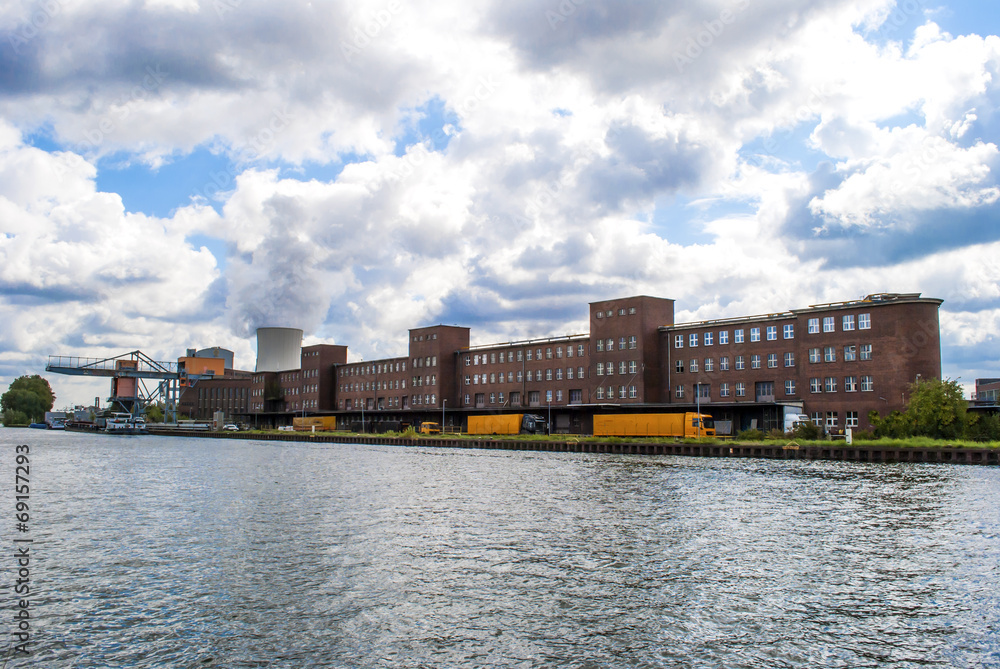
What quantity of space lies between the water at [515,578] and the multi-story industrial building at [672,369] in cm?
3599

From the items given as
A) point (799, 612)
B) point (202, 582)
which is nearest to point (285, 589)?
point (202, 582)

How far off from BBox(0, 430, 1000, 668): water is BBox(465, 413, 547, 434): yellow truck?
57314 mm

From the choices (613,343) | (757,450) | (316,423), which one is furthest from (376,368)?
(757,450)

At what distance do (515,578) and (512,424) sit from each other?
7457cm

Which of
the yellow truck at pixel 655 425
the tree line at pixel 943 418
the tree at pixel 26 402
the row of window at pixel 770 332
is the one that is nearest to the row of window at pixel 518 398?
the yellow truck at pixel 655 425

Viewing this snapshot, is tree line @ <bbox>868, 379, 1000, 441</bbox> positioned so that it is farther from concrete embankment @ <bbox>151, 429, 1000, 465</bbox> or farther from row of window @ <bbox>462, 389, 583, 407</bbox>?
row of window @ <bbox>462, 389, 583, 407</bbox>

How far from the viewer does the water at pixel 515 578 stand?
1239 cm

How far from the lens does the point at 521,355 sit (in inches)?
4109

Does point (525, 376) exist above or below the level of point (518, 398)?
above

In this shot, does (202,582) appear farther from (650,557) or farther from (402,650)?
(650,557)

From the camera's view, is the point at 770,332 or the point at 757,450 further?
the point at 770,332

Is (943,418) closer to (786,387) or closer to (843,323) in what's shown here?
(843,323)

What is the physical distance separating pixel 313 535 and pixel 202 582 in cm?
594

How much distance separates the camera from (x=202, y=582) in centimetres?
1664
